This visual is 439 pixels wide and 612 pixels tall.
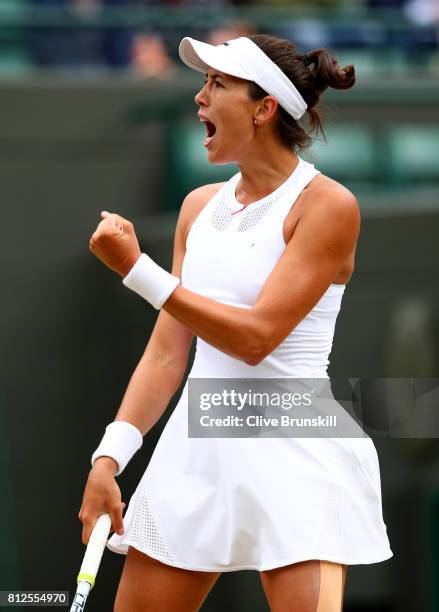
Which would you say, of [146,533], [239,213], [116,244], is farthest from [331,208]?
[146,533]

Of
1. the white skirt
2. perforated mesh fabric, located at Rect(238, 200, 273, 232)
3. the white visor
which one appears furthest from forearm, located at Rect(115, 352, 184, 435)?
the white visor

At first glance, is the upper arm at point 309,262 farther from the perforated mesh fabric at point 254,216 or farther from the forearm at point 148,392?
the forearm at point 148,392

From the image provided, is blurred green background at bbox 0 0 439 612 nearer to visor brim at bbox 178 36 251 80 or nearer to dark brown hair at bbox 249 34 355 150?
dark brown hair at bbox 249 34 355 150

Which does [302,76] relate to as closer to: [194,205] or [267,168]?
[267,168]

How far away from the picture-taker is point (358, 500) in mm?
2570

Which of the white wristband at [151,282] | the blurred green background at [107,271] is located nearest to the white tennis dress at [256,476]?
the white wristband at [151,282]

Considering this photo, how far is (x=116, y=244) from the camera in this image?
2396 millimetres

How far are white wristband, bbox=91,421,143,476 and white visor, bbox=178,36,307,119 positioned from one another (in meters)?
0.76

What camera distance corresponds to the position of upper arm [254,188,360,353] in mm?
2471

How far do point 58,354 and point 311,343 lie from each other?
3.45 meters

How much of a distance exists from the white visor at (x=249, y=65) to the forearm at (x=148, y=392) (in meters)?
0.63

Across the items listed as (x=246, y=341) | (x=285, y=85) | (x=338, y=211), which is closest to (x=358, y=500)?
(x=246, y=341)

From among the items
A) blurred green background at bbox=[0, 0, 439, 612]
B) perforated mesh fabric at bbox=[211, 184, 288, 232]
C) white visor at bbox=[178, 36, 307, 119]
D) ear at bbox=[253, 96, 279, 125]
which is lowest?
perforated mesh fabric at bbox=[211, 184, 288, 232]

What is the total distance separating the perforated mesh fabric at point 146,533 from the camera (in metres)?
2.61
